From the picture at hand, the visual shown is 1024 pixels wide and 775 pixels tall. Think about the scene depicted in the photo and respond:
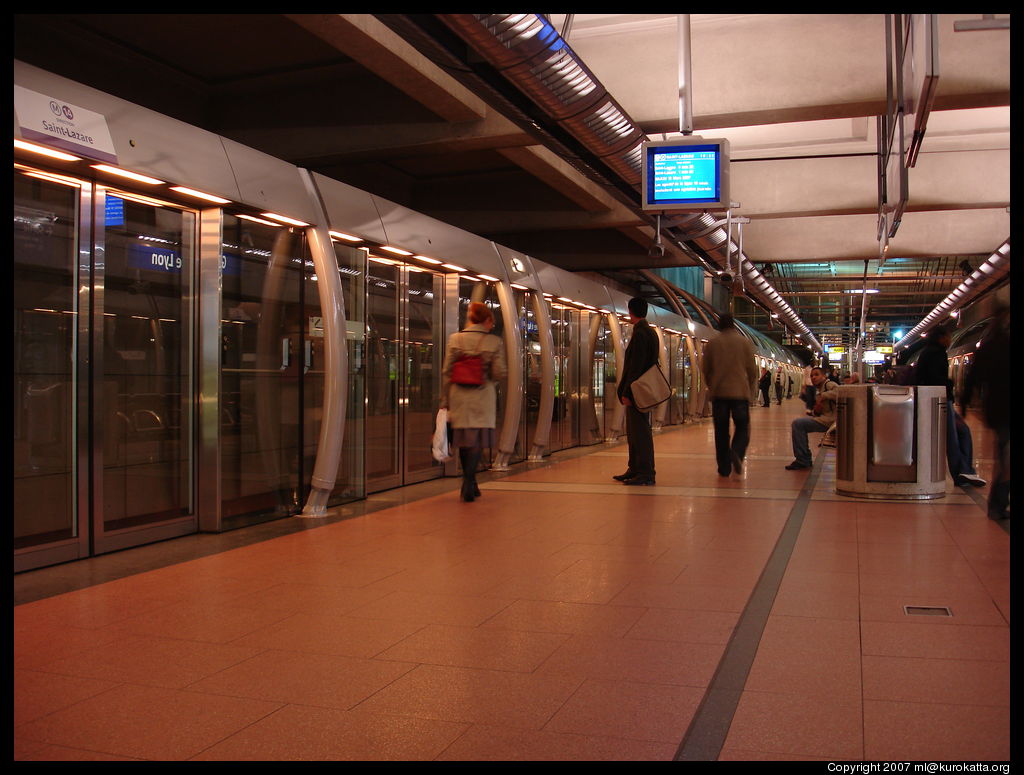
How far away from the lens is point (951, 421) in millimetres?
8938

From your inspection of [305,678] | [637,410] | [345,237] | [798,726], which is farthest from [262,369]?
[798,726]

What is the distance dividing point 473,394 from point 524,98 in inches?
103

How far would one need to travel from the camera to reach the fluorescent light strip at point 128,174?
5.37 m

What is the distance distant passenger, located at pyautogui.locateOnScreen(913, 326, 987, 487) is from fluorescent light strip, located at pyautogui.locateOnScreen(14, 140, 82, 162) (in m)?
7.85

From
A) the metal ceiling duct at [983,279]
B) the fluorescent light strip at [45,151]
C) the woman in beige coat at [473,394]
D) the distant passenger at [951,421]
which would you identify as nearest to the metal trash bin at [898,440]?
the distant passenger at [951,421]

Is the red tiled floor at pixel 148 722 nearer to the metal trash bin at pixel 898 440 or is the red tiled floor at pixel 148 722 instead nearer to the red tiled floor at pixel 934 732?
the red tiled floor at pixel 934 732

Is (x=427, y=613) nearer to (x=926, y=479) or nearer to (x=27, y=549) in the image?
(x=27, y=549)

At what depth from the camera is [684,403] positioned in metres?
24.7

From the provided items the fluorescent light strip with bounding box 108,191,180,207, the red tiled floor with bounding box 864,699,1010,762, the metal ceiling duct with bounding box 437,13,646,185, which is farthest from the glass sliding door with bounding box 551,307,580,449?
the red tiled floor with bounding box 864,699,1010,762

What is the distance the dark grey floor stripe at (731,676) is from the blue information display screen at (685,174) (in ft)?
16.8

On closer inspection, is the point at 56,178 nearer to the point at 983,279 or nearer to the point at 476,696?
the point at 476,696
